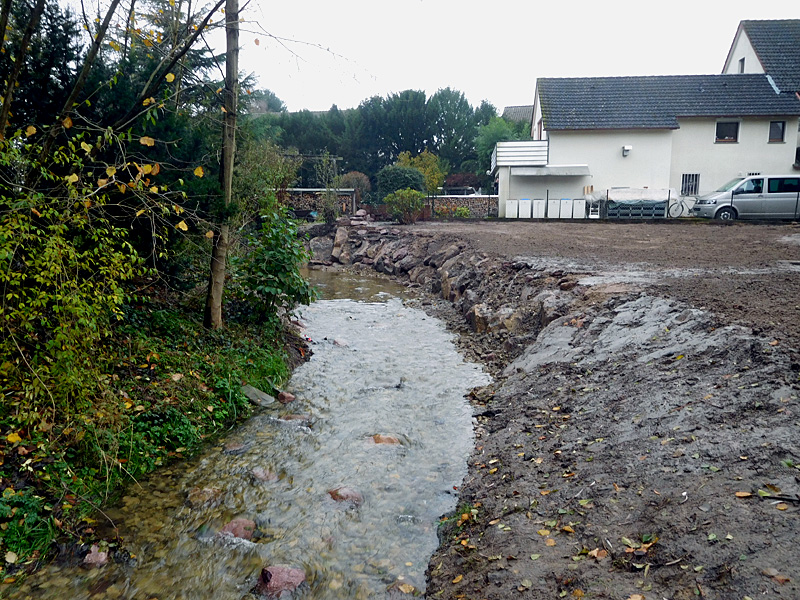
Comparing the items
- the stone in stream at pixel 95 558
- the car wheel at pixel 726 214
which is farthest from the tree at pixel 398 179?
the stone in stream at pixel 95 558

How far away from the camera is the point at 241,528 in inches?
182

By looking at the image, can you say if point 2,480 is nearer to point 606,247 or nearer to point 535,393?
point 535,393

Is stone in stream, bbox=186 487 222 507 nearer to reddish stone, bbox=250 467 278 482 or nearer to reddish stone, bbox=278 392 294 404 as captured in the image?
reddish stone, bbox=250 467 278 482

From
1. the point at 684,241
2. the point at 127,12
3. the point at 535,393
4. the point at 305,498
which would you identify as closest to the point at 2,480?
the point at 305,498

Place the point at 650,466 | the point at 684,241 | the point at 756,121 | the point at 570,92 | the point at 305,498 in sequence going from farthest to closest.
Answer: the point at 570,92 → the point at 756,121 → the point at 684,241 → the point at 305,498 → the point at 650,466

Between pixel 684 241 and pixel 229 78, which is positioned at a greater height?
pixel 229 78

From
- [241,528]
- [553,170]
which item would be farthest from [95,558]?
[553,170]

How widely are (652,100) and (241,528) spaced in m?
30.8

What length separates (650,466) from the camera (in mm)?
4230

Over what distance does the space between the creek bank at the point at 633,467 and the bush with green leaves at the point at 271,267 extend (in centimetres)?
311

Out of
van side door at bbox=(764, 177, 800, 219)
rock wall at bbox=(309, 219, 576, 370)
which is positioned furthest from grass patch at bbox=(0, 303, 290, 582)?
van side door at bbox=(764, 177, 800, 219)

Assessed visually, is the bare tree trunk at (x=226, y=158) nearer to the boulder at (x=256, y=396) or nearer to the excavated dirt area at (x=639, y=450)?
the boulder at (x=256, y=396)

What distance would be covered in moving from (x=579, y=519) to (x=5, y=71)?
6.73 metres

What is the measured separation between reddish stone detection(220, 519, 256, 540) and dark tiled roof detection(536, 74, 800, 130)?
89.9ft
